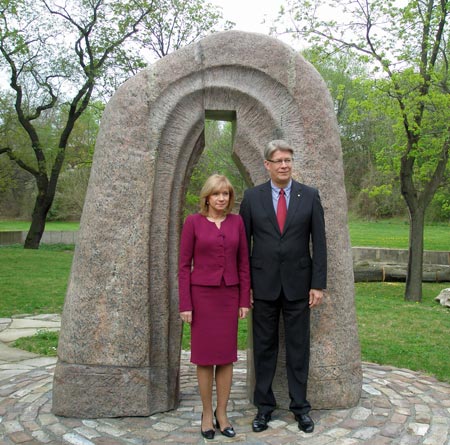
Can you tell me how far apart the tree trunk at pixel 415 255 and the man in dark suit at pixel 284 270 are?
349 inches

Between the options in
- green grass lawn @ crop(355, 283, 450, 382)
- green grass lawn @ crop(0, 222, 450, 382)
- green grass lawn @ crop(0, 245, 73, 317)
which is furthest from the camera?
green grass lawn @ crop(0, 245, 73, 317)

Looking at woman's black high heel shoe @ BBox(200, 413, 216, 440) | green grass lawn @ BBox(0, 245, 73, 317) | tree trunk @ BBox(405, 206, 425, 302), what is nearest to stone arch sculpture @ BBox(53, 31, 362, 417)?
woman's black high heel shoe @ BBox(200, 413, 216, 440)

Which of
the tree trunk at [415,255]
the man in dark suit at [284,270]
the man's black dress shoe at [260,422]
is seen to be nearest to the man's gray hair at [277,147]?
the man in dark suit at [284,270]

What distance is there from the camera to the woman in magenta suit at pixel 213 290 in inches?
137

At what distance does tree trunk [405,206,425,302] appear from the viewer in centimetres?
1180

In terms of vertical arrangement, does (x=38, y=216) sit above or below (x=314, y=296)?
above

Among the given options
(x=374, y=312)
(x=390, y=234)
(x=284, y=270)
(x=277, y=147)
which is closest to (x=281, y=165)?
(x=277, y=147)

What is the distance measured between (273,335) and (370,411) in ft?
3.32

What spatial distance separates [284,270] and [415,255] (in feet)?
30.2

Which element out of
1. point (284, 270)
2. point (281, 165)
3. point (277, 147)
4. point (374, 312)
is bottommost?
point (374, 312)

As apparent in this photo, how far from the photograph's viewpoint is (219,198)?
138 inches

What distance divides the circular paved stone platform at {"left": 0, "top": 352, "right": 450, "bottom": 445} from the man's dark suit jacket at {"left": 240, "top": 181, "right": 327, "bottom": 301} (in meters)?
0.93

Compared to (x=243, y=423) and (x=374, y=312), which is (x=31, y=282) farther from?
(x=243, y=423)

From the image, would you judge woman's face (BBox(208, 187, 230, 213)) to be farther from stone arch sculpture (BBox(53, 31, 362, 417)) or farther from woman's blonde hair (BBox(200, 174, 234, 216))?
stone arch sculpture (BBox(53, 31, 362, 417))
